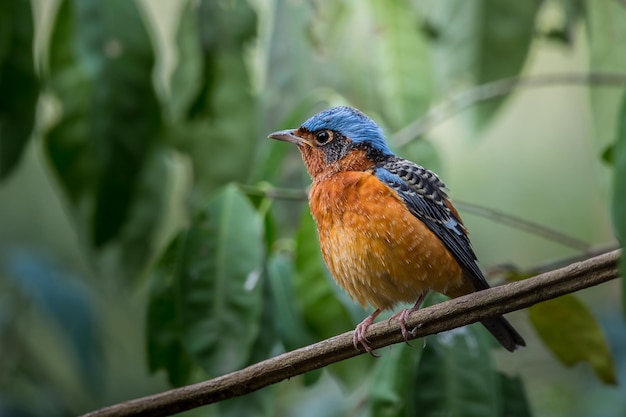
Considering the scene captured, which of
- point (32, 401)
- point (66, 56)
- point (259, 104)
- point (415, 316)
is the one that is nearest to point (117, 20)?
point (66, 56)

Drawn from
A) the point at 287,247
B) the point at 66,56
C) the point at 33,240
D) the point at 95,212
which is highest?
the point at 66,56

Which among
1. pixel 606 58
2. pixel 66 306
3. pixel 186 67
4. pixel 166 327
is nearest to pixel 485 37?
pixel 606 58

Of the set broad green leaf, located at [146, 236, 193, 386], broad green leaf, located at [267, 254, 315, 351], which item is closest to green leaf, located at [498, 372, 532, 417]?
broad green leaf, located at [267, 254, 315, 351]

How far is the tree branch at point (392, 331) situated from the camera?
2525 millimetres

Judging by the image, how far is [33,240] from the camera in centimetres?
891

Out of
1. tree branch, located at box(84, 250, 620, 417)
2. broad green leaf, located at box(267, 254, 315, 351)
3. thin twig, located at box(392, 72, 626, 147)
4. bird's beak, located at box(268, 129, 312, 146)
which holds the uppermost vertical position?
bird's beak, located at box(268, 129, 312, 146)

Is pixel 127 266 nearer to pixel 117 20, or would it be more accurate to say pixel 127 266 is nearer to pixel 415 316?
pixel 117 20

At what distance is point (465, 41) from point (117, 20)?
1762mm

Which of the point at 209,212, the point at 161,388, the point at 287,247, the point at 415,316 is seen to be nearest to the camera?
the point at 415,316

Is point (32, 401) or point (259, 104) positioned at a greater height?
point (259, 104)

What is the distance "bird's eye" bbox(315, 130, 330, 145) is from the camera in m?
3.73

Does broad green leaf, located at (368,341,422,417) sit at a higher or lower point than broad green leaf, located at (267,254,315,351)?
lower

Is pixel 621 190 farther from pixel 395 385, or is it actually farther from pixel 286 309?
pixel 286 309

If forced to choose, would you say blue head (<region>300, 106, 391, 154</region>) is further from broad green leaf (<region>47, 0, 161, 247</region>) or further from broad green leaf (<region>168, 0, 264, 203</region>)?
broad green leaf (<region>47, 0, 161, 247</region>)
